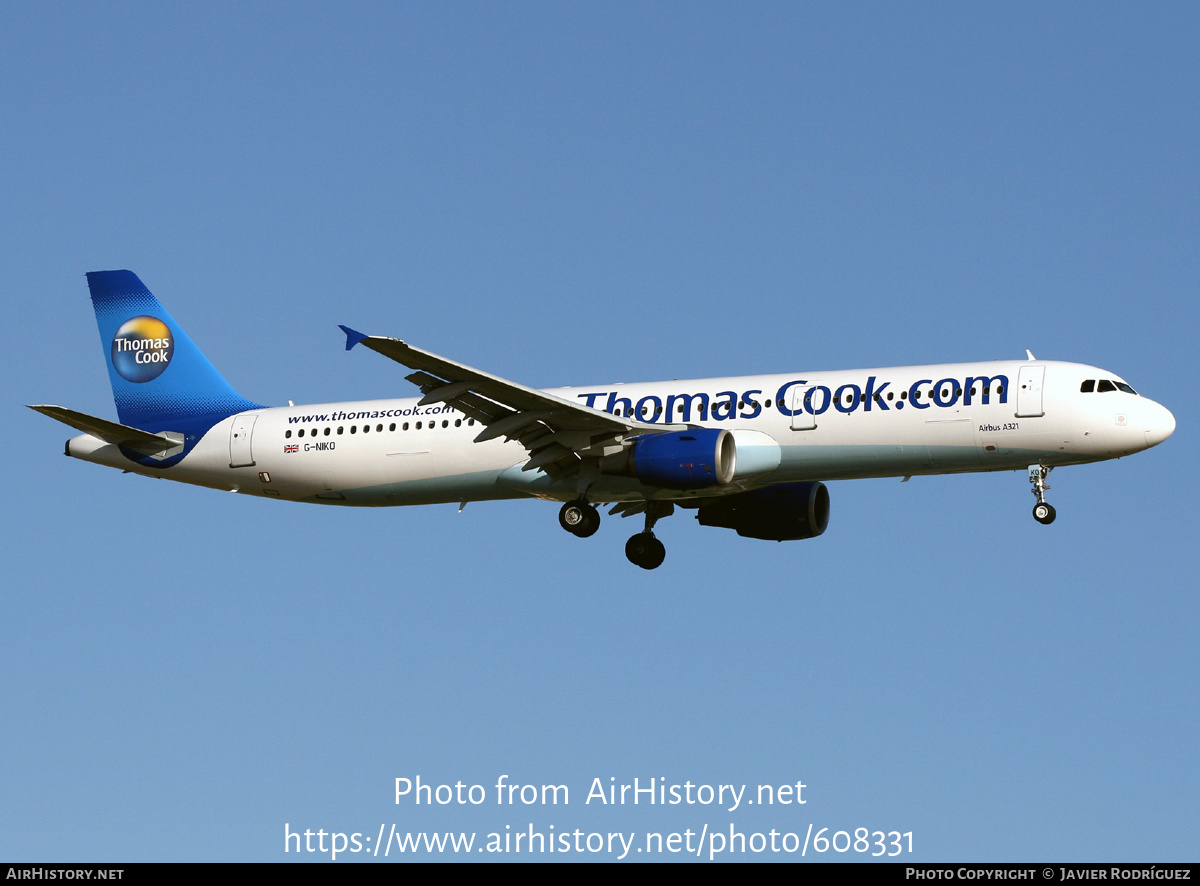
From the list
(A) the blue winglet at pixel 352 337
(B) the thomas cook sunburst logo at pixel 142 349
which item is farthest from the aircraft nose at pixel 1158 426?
(B) the thomas cook sunburst logo at pixel 142 349

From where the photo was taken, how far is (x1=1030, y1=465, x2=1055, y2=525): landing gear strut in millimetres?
37281

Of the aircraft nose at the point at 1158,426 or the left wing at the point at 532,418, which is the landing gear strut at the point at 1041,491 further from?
the left wing at the point at 532,418

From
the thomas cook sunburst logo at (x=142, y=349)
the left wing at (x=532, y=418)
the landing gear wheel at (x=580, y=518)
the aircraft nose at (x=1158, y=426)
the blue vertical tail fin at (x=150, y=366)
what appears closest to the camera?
the left wing at (x=532, y=418)

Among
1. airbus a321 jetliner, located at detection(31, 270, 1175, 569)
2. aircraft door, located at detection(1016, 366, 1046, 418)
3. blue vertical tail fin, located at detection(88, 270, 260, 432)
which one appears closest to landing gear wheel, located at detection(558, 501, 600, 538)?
airbus a321 jetliner, located at detection(31, 270, 1175, 569)

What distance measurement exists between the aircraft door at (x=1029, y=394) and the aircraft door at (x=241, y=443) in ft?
63.7

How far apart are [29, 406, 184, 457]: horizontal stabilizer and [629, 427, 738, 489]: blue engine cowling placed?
43.5ft

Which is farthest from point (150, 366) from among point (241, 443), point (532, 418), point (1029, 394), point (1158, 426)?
point (1158, 426)

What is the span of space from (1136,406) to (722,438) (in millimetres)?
9195

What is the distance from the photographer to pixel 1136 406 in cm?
3666

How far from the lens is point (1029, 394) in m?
36.8

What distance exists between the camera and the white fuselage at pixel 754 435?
3672 centimetres
